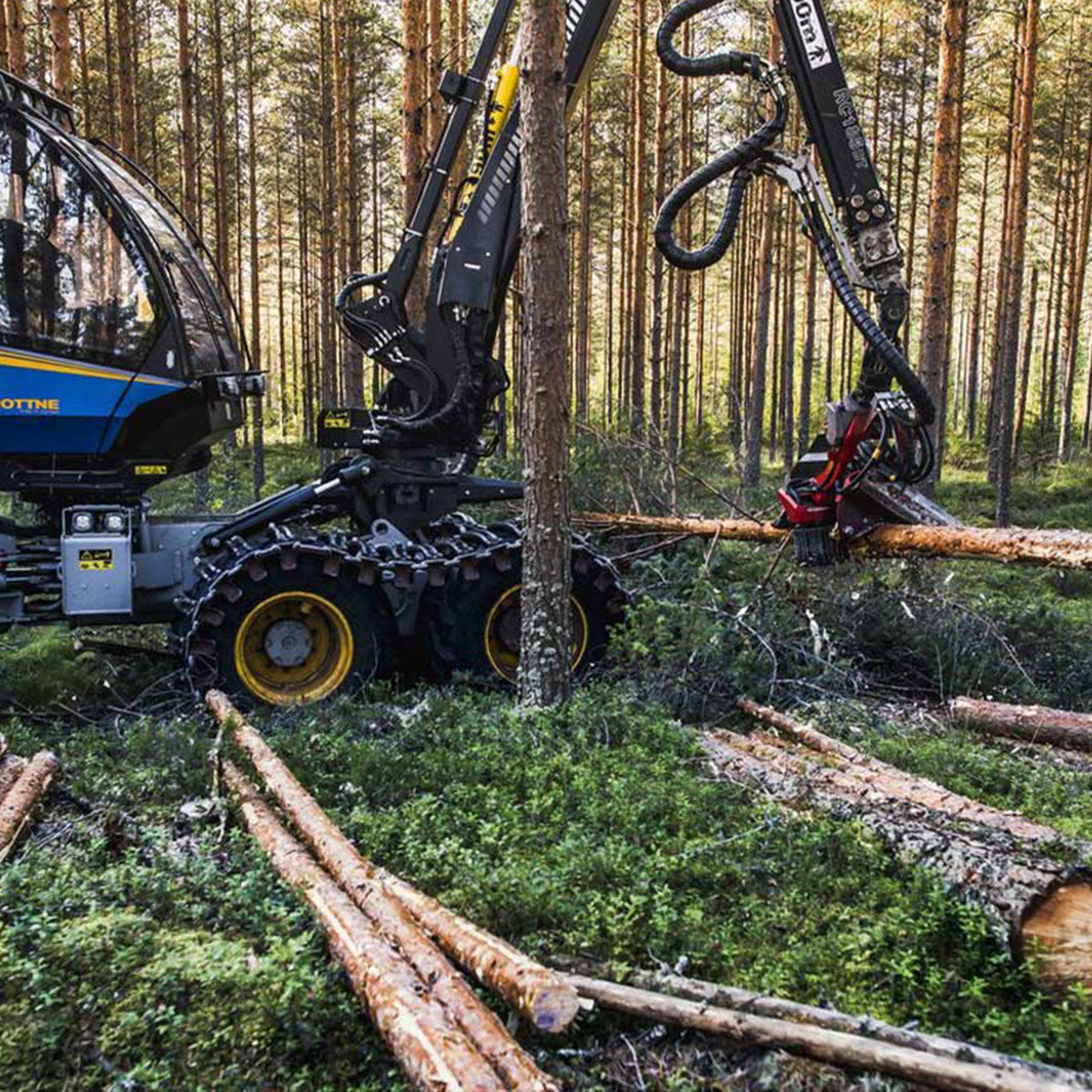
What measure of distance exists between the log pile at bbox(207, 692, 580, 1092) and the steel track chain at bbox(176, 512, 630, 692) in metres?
2.40

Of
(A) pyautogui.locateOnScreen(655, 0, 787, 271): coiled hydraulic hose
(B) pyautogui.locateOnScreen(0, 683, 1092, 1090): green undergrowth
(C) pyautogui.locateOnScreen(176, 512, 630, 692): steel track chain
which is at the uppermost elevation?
(A) pyautogui.locateOnScreen(655, 0, 787, 271): coiled hydraulic hose

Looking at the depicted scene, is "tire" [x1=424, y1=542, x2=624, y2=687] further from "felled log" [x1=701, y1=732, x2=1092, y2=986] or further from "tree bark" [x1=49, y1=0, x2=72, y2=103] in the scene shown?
"tree bark" [x1=49, y1=0, x2=72, y2=103]

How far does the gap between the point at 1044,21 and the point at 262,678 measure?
1919 cm

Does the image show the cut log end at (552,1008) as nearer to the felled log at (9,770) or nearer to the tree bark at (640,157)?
the felled log at (9,770)

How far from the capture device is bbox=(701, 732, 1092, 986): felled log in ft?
9.92

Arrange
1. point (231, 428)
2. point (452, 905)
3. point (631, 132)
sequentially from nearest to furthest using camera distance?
point (452, 905) → point (231, 428) → point (631, 132)

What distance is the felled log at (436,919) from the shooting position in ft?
8.57

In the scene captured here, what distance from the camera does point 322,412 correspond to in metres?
7.12

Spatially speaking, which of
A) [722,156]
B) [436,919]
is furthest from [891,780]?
[722,156]

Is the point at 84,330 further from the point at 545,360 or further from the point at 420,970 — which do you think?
the point at 420,970

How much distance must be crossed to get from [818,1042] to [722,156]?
5.25 metres

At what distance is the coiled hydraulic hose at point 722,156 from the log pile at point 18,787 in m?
4.50

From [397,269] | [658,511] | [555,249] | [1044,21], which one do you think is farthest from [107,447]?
[1044,21]

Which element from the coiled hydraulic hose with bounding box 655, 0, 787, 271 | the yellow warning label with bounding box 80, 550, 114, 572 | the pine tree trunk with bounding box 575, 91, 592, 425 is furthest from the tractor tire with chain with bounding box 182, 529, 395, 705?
the pine tree trunk with bounding box 575, 91, 592, 425
